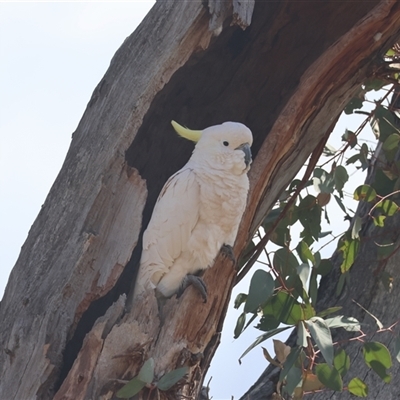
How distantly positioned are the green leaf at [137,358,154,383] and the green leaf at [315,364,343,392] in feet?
1.63

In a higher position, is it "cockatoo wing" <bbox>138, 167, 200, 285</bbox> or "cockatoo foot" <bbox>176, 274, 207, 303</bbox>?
"cockatoo wing" <bbox>138, 167, 200, 285</bbox>

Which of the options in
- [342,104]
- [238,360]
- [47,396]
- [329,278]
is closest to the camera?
[47,396]

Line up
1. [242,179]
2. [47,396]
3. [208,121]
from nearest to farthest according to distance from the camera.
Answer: [47,396], [242,179], [208,121]

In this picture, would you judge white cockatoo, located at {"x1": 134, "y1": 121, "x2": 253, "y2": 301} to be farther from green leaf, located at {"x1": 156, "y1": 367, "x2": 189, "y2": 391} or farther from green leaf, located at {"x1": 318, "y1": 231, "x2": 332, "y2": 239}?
green leaf, located at {"x1": 318, "y1": 231, "x2": 332, "y2": 239}

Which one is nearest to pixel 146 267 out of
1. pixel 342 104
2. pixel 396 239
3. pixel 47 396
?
pixel 47 396

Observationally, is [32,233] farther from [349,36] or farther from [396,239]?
[396,239]

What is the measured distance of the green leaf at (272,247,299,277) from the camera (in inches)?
96.0

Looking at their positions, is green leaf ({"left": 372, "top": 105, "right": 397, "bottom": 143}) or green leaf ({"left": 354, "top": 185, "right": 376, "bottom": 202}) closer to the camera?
green leaf ({"left": 354, "top": 185, "right": 376, "bottom": 202})

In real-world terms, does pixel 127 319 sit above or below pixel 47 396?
above

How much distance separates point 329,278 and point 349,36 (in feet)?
3.05

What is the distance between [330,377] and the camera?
6.63ft

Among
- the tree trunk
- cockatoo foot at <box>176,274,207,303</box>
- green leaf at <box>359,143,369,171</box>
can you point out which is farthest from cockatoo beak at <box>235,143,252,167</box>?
green leaf at <box>359,143,369,171</box>

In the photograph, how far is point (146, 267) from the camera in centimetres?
218

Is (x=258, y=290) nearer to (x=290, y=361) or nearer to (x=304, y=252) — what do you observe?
(x=290, y=361)
